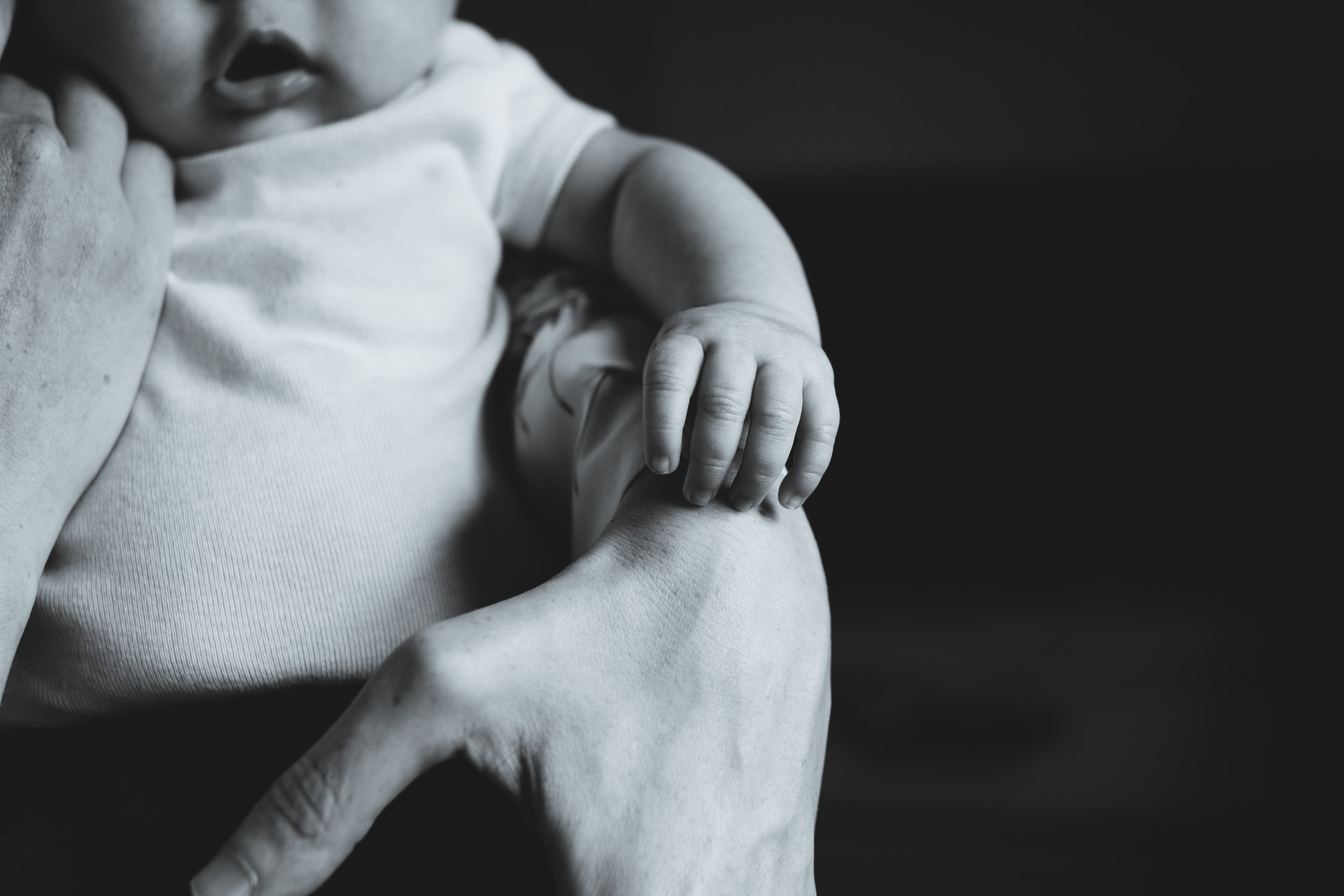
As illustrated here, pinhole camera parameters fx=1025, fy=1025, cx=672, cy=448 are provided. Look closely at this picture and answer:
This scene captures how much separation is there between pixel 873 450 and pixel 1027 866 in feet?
1.04

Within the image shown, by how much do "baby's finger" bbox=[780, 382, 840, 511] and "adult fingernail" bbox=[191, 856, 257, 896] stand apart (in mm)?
265

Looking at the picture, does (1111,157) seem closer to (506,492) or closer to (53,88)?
(506,492)

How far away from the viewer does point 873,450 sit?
31.6 inches

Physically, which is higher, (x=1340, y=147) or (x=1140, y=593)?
(x=1340, y=147)

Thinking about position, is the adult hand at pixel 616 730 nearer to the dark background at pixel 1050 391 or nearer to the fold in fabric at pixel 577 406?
the fold in fabric at pixel 577 406


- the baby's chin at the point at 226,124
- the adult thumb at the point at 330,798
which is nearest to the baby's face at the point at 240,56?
the baby's chin at the point at 226,124

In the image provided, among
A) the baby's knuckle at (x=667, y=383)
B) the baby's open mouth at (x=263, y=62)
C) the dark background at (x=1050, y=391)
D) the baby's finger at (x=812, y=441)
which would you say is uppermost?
the baby's open mouth at (x=263, y=62)

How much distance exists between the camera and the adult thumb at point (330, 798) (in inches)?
14.9

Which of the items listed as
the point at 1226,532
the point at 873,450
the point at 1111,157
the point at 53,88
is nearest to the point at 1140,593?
the point at 1226,532

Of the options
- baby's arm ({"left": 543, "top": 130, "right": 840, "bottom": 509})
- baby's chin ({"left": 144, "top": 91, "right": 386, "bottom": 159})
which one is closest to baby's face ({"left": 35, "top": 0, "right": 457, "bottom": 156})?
baby's chin ({"left": 144, "top": 91, "right": 386, "bottom": 159})

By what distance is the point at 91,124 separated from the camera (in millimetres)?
565

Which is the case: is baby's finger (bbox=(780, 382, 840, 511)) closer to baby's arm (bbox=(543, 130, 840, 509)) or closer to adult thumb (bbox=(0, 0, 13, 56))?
baby's arm (bbox=(543, 130, 840, 509))

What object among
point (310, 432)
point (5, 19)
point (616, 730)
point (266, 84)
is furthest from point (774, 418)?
point (5, 19)

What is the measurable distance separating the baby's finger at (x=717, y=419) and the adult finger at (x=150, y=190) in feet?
1.11
